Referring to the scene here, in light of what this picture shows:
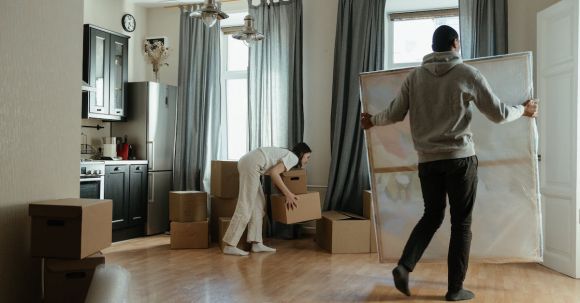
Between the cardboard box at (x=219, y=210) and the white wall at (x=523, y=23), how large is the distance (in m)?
2.88

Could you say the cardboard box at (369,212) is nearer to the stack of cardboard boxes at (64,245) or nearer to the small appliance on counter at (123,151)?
the small appliance on counter at (123,151)

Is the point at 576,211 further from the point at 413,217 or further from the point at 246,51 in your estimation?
the point at 246,51

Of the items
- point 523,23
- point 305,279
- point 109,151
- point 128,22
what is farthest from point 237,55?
point 305,279

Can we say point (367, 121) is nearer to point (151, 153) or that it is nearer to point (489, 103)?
point (489, 103)

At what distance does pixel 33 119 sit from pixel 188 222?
2.44m

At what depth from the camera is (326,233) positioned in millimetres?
4434

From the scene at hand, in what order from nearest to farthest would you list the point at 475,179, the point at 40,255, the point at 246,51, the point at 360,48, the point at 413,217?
the point at 40,255, the point at 475,179, the point at 413,217, the point at 360,48, the point at 246,51

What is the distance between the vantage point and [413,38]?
5.13 metres

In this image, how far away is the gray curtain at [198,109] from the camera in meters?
5.54

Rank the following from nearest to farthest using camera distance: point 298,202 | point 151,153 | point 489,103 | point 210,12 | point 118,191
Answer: point 489,103, point 210,12, point 298,202, point 118,191, point 151,153

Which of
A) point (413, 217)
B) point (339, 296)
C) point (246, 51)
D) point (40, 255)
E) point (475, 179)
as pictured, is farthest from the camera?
point (246, 51)

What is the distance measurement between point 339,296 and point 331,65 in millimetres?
2896

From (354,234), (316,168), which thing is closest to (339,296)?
(354,234)

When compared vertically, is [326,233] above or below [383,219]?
below
